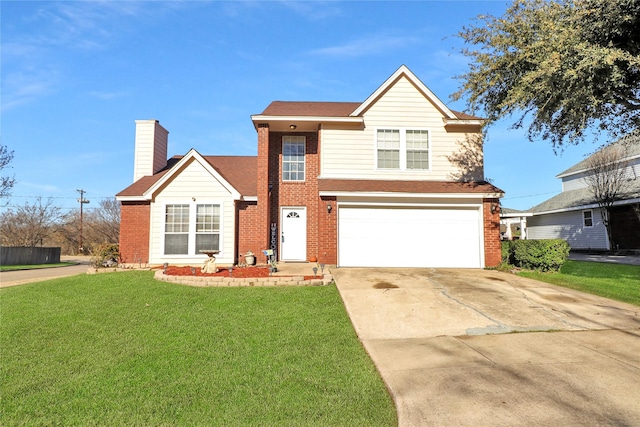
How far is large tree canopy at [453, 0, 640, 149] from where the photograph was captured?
32.1 ft

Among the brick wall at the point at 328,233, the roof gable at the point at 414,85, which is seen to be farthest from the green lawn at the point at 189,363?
the roof gable at the point at 414,85

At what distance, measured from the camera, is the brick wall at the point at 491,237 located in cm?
1334

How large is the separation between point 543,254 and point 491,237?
179 centimetres

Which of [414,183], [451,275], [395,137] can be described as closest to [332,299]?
[451,275]

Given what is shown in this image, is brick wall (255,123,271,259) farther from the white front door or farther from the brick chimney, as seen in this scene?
the brick chimney

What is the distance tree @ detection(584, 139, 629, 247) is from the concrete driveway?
20.2 m

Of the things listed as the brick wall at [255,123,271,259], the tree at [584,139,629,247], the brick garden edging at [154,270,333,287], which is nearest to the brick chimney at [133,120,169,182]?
the brick wall at [255,123,271,259]

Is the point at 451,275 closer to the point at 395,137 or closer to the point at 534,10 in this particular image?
the point at 395,137

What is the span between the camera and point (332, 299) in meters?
8.31

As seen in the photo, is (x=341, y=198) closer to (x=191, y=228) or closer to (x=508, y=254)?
(x=191, y=228)

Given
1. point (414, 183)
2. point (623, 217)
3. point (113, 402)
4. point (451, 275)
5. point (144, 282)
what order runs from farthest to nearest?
point (623, 217) → point (414, 183) → point (451, 275) → point (144, 282) → point (113, 402)

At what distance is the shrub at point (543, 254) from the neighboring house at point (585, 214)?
14460 mm

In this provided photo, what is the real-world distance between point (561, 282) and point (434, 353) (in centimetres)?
785

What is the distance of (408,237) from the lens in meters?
13.4
